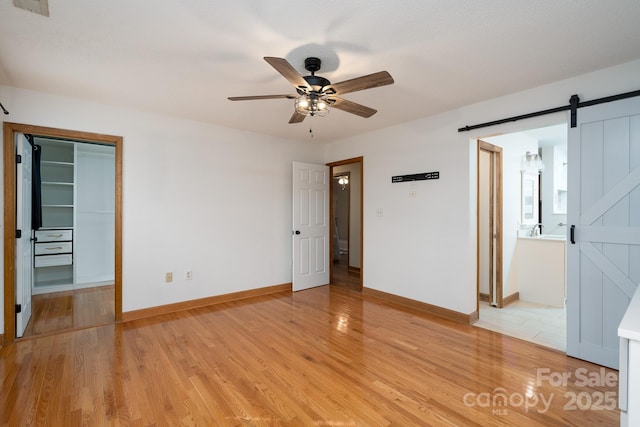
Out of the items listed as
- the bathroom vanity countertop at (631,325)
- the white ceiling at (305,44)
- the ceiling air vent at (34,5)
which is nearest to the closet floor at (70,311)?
the white ceiling at (305,44)

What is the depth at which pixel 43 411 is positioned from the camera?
1.91 m

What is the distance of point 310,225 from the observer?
5.02m

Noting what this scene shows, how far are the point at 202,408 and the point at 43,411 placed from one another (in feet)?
3.31

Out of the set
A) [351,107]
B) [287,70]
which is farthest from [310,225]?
[287,70]

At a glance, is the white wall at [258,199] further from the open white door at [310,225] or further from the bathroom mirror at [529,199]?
the bathroom mirror at [529,199]

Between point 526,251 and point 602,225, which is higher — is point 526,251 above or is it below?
below

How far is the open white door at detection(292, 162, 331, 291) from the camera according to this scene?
4812 mm

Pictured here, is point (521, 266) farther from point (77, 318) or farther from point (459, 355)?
point (77, 318)

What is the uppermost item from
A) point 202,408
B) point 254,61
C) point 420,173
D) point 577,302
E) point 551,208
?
point 254,61

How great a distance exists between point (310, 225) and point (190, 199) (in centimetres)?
193

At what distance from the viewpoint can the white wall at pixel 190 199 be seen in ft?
11.2

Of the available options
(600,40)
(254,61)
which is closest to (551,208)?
(600,40)

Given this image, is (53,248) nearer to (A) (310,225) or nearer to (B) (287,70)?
(A) (310,225)

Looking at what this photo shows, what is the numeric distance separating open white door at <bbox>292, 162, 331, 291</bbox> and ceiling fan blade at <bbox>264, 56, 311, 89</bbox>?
2.72 meters
